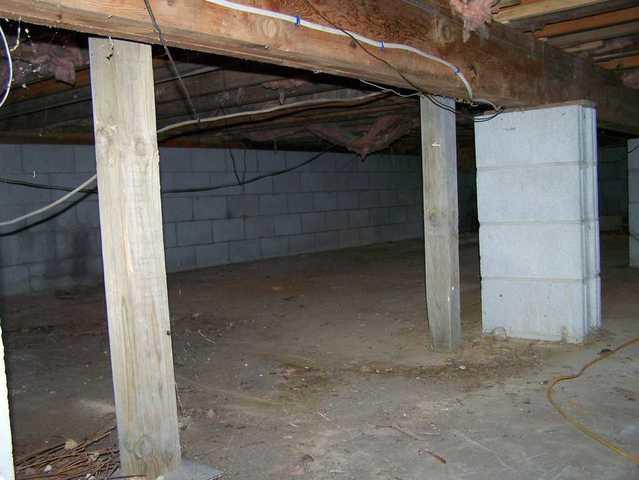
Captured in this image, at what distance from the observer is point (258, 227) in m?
8.70

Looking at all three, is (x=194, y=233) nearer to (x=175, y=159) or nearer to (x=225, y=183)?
(x=225, y=183)

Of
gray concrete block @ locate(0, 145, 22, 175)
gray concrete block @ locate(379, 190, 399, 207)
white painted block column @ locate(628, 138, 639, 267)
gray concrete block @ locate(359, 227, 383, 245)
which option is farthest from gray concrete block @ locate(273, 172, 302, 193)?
white painted block column @ locate(628, 138, 639, 267)

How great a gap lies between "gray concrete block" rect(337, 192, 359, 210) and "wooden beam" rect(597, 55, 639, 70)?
18.9 feet

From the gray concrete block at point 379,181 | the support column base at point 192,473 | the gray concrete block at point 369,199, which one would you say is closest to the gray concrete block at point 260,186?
the gray concrete block at point 369,199

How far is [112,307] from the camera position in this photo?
2018 millimetres

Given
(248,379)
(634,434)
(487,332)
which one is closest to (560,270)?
(487,332)

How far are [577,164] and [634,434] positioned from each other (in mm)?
1773

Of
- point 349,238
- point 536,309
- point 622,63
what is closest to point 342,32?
point 536,309

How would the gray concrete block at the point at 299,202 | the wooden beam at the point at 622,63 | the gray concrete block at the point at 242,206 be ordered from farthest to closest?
the gray concrete block at the point at 299,202, the gray concrete block at the point at 242,206, the wooden beam at the point at 622,63

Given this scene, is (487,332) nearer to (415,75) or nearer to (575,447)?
(575,447)

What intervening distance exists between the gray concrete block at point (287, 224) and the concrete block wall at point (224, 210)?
1 cm

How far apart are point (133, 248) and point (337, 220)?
7.89 metres

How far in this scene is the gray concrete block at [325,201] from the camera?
948 centimetres

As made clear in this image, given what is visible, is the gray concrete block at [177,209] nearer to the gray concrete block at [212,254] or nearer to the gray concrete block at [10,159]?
the gray concrete block at [212,254]
